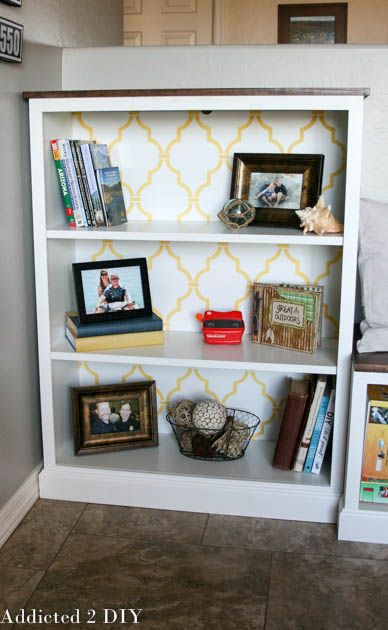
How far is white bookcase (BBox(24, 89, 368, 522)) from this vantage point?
206 cm

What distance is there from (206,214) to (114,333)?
48cm

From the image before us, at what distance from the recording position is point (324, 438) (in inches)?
85.5

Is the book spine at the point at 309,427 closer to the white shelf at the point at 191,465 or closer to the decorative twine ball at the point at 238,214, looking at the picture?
the white shelf at the point at 191,465

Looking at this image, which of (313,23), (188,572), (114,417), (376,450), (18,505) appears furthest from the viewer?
(313,23)

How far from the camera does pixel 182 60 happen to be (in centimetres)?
222

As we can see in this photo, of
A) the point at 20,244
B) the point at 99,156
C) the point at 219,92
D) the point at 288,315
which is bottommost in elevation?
the point at 288,315

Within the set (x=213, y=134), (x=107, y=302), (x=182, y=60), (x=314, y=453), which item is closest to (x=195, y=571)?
(x=314, y=453)

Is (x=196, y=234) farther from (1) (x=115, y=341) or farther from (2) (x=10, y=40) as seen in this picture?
(2) (x=10, y=40)

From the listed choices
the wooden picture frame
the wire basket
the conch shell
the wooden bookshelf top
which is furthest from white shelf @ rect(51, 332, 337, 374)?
the wooden picture frame

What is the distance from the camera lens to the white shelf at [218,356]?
2.09 metres

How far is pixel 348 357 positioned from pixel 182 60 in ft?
3.38

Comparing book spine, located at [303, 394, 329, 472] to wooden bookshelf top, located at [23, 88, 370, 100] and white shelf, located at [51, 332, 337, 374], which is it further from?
wooden bookshelf top, located at [23, 88, 370, 100]

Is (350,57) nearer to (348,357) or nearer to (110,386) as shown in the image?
(348,357)

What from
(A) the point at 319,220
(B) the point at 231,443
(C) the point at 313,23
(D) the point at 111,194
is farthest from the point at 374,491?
(C) the point at 313,23
